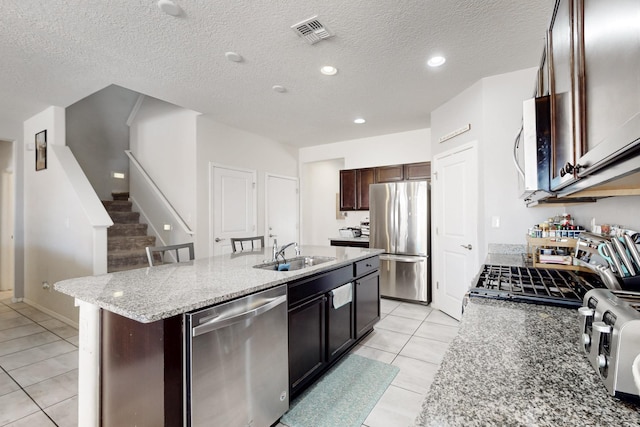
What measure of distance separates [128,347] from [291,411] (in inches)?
44.2

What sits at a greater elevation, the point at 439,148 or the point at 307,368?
the point at 439,148

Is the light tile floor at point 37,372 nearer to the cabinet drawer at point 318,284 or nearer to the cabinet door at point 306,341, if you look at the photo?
the cabinet door at point 306,341

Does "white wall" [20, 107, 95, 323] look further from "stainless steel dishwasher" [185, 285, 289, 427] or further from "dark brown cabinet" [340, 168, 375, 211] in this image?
"dark brown cabinet" [340, 168, 375, 211]

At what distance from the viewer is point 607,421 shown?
57 cm

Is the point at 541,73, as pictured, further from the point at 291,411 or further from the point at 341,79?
the point at 291,411

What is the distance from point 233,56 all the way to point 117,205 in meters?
3.95

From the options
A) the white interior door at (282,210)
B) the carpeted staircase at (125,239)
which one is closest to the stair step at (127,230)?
the carpeted staircase at (125,239)

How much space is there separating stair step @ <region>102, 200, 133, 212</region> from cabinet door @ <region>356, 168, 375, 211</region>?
4.04 meters

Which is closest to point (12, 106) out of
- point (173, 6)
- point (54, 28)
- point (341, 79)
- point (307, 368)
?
point (54, 28)

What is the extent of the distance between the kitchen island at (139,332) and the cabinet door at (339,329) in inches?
24.6

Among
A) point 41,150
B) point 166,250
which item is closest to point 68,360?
point 166,250

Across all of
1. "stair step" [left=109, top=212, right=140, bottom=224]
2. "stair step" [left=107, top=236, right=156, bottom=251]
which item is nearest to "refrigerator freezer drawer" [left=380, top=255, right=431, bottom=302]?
"stair step" [left=107, top=236, right=156, bottom=251]

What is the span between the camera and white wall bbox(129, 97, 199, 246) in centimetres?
417

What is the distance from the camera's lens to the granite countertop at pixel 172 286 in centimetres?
127
